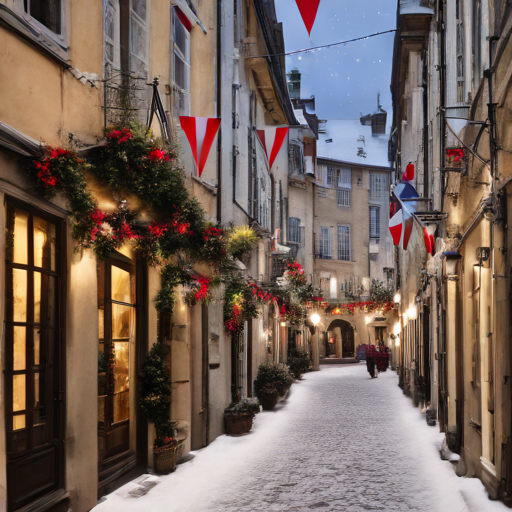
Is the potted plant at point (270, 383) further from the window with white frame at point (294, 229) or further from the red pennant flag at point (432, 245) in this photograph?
the window with white frame at point (294, 229)

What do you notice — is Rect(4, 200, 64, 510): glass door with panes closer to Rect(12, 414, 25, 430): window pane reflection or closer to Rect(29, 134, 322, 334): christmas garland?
Rect(12, 414, 25, 430): window pane reflection

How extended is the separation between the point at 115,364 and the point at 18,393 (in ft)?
9.14

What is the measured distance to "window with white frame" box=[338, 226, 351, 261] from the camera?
49281mm

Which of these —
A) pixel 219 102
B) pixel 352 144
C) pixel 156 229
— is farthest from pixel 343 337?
pixel 156 229

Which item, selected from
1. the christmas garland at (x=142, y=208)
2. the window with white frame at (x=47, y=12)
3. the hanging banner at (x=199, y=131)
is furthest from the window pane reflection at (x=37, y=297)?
the hanging banner at (x=199, y=131)

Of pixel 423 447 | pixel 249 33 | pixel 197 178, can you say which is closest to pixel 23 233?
pixel 197 178

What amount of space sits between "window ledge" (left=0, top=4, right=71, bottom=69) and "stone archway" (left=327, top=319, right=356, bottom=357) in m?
46.8

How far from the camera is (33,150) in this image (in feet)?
22.3

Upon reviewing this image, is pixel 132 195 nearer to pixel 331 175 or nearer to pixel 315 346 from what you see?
pixel 315 346

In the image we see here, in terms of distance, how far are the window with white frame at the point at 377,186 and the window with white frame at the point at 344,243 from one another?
3.27 metres

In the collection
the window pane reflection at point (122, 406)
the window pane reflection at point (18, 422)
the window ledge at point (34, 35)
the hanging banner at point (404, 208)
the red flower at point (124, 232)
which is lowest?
the window pane reflection at point (122, 406)

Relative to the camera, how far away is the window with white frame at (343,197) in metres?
49.4

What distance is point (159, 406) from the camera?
10.2m

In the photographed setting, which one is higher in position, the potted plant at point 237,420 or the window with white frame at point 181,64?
the window with white frame at point 181,64
